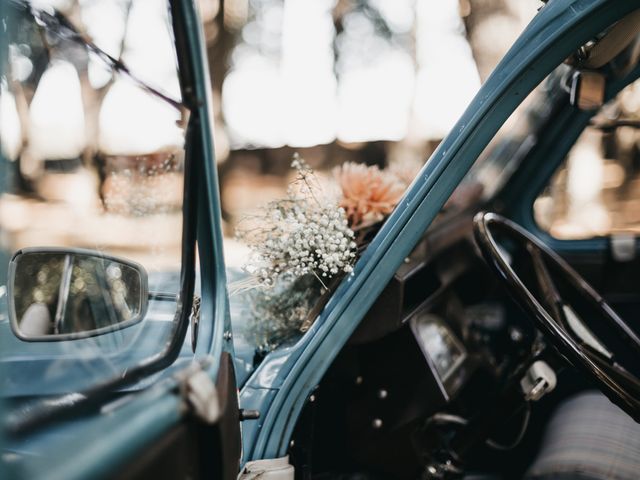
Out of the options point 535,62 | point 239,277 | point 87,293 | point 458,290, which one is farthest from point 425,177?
point 458,290

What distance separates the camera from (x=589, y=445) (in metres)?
1.81

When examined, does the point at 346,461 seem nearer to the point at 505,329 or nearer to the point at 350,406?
the point at 350,406

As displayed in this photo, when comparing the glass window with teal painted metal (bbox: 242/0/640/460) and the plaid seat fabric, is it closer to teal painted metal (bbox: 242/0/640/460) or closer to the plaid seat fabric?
the plaid seat fabric

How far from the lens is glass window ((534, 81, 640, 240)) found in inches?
105

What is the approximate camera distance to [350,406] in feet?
6.03

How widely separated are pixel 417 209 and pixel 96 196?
76 centimetres

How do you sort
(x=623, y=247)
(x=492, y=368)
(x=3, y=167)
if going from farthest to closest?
1. (x=623, y=247)
2. (x=492, y=368)
3. (x=3, y=167)

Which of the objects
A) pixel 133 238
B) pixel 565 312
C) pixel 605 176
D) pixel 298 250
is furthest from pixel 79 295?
pixel 605 176

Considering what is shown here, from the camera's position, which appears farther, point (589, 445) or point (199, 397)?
point (589, 445)

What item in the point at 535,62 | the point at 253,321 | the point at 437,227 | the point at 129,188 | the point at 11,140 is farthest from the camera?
the point at 437,227

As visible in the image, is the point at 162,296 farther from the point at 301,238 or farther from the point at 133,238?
the point at 301,238

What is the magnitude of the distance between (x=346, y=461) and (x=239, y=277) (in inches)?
27.8

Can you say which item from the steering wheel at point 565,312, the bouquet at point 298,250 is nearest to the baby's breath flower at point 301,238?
the bouquet at point 298,250

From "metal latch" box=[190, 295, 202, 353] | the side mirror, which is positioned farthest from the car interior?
the side mirror
